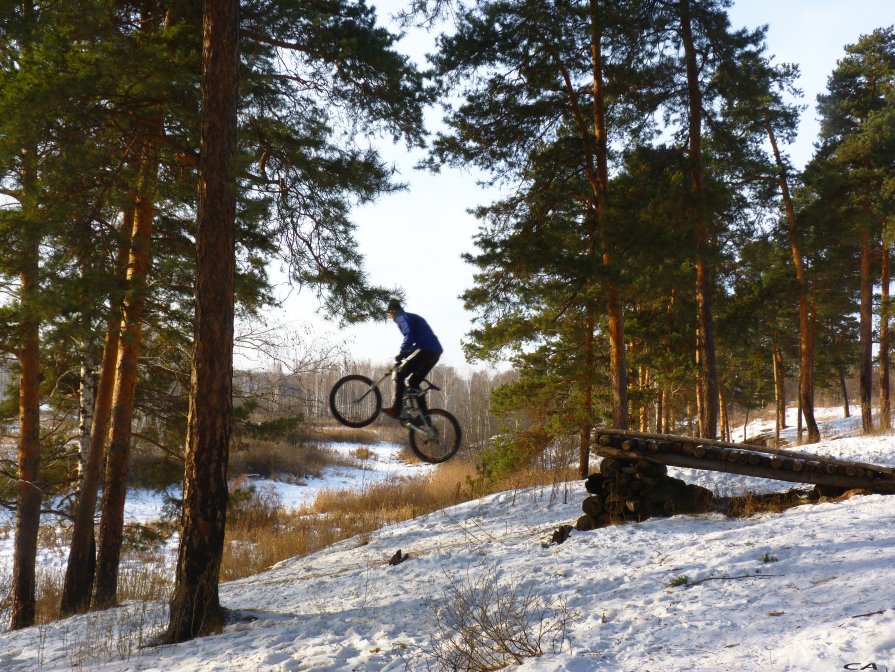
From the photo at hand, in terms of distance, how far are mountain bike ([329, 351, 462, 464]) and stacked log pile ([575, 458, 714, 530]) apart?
7.39ft

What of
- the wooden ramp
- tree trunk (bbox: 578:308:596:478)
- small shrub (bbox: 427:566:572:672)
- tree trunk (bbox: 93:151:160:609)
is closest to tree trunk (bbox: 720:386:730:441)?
tree trunk (bbox: 578:308:596:478)

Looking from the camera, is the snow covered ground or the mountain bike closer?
the snow covered ground

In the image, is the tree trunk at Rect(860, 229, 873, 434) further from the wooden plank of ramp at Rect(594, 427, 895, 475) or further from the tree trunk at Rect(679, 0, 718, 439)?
the wooden plank of ramp at Rect(594, 427, 895, 475)

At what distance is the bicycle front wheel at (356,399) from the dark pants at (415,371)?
265mm

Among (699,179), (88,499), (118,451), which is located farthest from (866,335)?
(88,499)

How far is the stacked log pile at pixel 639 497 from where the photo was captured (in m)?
8.27

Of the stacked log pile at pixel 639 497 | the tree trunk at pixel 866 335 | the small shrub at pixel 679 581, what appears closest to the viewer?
the small shrub at pixel 679 581

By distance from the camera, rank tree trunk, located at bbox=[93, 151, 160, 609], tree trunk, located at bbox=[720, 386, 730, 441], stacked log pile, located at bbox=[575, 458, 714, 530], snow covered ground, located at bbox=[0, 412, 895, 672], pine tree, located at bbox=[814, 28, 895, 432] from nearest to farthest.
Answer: snow covered ground, located at bbox=[0, 412, 895, 672] < stacked log pile, located at bbox=[575, 458, 714, 530] < tree trunk, located at bbox=[93, 151, 160, 609] < pine tree, located at bbox=[814, 28, 895, 432] < tree trunk, located at bbox=[720, 386, 730, 441]

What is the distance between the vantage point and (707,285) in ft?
41.3

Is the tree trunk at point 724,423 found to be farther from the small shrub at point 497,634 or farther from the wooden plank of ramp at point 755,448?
the small shrub at point 497,634

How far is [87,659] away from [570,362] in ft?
37.1

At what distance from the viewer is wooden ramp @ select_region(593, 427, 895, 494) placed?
732 cm

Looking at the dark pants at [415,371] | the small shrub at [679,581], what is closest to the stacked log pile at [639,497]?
the small shrub at [679,581]

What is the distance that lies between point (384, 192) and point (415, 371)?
2.85m
